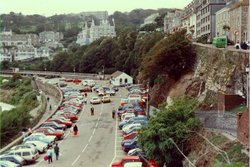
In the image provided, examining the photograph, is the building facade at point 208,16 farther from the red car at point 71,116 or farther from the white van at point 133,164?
the white van at point 133,164

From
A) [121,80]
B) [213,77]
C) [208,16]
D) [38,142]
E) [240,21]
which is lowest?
[38,142]

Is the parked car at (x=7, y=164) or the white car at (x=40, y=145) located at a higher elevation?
the parked car at (x=7, y=164)

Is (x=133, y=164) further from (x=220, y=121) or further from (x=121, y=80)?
(x=121, y=80)

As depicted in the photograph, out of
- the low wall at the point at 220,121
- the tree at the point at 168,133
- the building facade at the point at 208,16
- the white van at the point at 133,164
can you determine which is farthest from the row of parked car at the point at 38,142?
the building facade at the point at 208,16

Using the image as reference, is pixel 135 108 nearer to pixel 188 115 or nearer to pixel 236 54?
pixel 236 54

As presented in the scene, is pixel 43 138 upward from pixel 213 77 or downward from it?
downward

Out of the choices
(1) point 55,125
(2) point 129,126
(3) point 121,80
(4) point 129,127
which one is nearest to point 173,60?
(1) point 55,125

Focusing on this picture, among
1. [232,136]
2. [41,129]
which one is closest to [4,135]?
[41,129]
